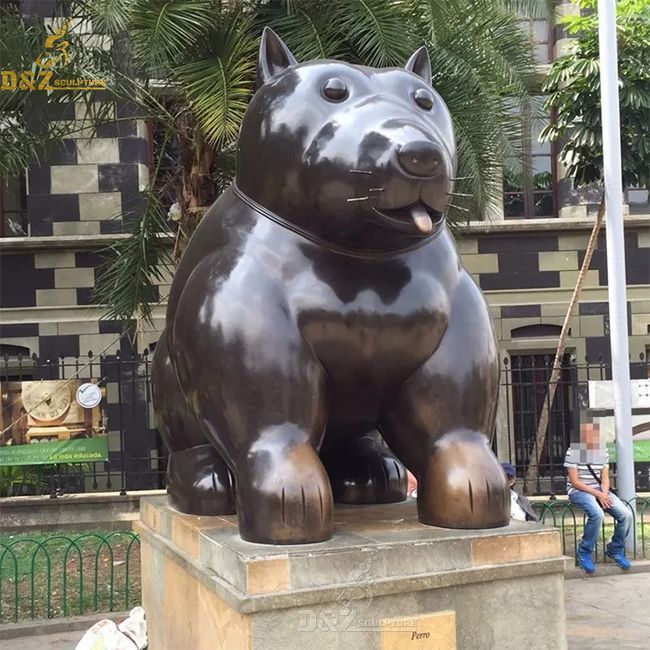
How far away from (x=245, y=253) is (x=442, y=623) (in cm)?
130

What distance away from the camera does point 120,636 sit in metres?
3.72

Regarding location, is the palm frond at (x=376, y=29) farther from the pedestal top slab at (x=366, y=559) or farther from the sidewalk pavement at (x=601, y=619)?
the pedestal top slab at (x=366, y=559)

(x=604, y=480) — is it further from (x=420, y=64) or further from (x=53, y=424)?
(x=53, y=424)

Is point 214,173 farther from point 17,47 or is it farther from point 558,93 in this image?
point 558,93

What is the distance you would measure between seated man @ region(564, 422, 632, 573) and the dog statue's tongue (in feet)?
18.7

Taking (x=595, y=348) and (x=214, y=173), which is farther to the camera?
(x=595, y=348)

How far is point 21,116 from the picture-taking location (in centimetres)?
827

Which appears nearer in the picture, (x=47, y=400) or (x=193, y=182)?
(x=193, y=182)

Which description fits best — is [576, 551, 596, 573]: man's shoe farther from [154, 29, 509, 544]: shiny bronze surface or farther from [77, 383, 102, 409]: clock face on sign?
[77, 383, 102, 409]: clock face on sign

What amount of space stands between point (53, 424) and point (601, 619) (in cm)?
689

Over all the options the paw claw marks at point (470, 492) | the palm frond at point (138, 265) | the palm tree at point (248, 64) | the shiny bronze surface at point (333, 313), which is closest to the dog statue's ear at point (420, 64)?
the shiny bronze surface at point (333, 313)

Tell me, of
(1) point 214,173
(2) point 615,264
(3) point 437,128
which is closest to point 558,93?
(2) point 615,264

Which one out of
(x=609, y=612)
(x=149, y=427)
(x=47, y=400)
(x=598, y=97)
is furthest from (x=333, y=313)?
(x=149, y=427)

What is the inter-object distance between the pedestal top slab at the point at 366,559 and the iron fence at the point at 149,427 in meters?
8.11
